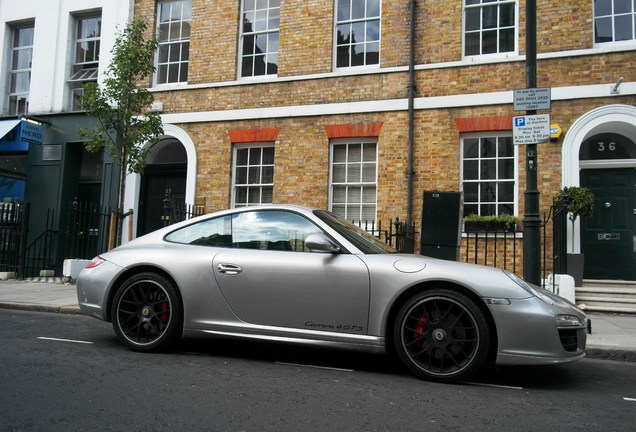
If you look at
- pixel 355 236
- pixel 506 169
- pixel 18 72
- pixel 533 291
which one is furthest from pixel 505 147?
pixel 18 72

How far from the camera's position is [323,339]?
420cm

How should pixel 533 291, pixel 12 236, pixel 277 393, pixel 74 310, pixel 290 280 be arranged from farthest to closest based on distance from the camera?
pixel 12 236 < pixel 74 310 < pixel 290 280 < pixel 533 291 < pixel 277 393

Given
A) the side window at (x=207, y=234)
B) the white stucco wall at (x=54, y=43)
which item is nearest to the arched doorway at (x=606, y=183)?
the side window at (x=207, y=234)

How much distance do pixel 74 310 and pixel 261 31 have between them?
25.1ft

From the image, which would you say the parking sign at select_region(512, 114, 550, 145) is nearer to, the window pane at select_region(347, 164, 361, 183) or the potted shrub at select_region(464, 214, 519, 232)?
the potted shrub at select_region(464, 214, 519, 232)

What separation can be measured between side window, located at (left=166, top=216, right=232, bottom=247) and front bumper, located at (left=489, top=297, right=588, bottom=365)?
246 cm

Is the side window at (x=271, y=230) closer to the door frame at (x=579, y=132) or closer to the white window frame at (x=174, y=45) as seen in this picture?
the door frame at (x=579, y=132)

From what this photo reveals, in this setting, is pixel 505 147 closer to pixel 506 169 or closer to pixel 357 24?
pixel 506 169

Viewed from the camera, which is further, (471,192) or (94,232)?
(94,232)

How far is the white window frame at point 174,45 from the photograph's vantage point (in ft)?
41.3

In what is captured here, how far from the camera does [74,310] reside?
745cm

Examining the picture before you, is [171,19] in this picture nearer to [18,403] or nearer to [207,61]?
[207,61]

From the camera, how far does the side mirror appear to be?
4.20 meters

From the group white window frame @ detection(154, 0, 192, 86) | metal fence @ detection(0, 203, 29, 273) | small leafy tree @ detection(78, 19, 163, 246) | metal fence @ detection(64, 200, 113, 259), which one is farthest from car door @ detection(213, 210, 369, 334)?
metal fence @ detection(0, 203, 29, 273)
